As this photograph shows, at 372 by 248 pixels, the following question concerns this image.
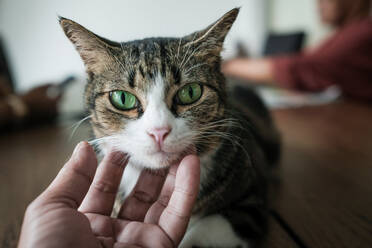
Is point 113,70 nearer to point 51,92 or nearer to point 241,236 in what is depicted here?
point 241,236

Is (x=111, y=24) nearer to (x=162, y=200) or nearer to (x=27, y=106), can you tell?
(x=162, y=200)

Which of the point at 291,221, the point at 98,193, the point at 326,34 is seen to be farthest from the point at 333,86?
the point at 98,193

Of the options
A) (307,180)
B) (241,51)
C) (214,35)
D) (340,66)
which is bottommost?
(307,180)

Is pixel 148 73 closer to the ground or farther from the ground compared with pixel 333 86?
farther from the ground

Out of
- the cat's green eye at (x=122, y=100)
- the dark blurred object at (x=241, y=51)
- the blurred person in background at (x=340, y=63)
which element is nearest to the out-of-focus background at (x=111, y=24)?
the dark blurred object at (x=241, y=51)

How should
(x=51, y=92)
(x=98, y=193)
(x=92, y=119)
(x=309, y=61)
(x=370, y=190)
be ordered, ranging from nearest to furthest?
(x=98, y=193) < (x=92, y=119) < (x=370, y=190) < (x=51, y=92) < (x=309, y=61)

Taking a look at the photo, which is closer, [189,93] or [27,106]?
[189,93]

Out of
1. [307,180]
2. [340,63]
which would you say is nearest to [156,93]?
[307,180]

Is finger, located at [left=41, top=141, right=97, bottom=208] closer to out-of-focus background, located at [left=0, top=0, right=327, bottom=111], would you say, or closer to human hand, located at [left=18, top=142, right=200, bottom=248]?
human hand, located at [left=18, top=142, right=200, bottom=248]
